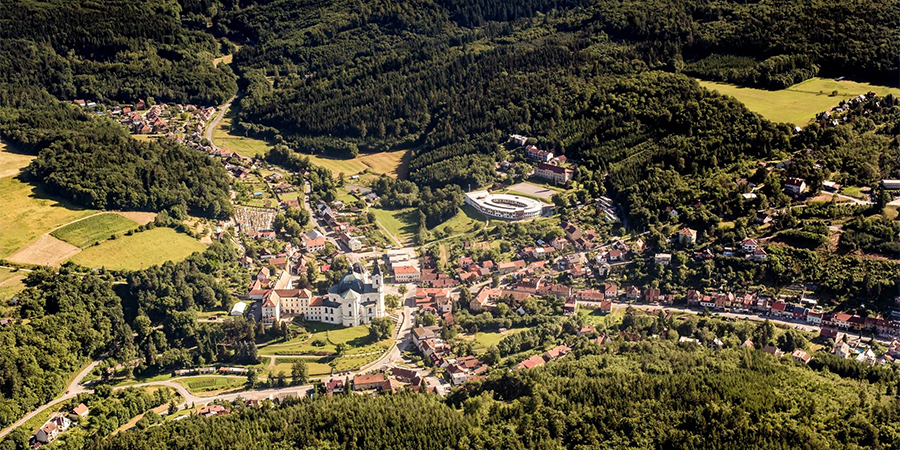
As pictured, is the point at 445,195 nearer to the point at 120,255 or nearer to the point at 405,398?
the point at 120,255

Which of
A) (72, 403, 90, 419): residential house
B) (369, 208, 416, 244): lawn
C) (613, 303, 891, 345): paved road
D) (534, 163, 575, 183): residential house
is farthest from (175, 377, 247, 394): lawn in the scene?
(534, 163, 575, 183): residential house

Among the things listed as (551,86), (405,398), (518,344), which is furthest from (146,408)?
(551,86)

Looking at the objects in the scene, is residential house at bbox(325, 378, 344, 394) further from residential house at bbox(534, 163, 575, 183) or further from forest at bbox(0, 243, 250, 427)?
residential house at bbox(534, 163, 575, 183)

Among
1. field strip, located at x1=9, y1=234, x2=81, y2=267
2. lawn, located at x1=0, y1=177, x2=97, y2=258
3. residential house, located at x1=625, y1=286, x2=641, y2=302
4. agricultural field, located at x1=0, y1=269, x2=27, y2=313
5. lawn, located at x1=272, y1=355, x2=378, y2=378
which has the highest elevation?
Result: lawn, located at x1=0, y1=177, x2=97, y2=258

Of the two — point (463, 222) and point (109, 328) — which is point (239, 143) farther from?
point (109, 328)

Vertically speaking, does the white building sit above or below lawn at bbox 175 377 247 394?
above
